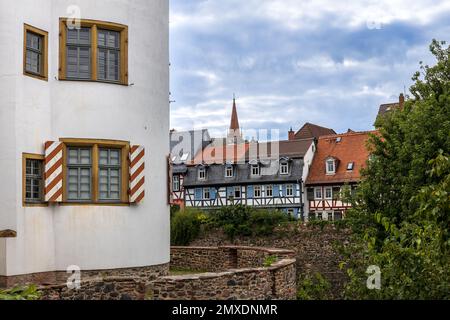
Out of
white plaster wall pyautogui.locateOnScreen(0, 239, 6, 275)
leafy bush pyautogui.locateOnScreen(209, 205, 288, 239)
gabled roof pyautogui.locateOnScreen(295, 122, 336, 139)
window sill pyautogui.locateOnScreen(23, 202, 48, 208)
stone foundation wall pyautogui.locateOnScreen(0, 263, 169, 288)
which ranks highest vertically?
gabled roof pyautogui.locateOnScreen(295, 122, 336, 139)

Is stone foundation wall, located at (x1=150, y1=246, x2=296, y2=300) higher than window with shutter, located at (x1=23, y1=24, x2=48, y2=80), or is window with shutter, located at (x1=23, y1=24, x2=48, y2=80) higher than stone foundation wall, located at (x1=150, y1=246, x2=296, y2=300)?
window with shutter, located at (x1=23, y1=24, x2=48, y2=80)

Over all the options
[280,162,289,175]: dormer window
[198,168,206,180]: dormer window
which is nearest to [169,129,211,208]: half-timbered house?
[198,168,206,180]: dormer window


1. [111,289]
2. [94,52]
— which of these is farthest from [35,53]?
[111,289]

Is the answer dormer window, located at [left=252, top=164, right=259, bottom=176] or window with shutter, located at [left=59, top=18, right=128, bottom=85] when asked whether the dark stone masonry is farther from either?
dormer window, located at [left=252, top=164, right=259, bottom=176]

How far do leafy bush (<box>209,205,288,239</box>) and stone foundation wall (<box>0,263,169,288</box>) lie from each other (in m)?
15.3

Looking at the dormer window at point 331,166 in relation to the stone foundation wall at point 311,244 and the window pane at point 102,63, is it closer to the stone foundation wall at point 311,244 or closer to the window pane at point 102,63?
the stone foundation wall at point 311,244

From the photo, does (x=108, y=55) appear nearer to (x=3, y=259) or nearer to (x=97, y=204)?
(x=97, y=204)

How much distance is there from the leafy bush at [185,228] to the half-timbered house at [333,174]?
16.9 meters

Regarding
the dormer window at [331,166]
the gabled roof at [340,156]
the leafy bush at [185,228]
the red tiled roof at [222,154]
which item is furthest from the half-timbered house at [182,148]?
the leafy bush at [185,228]

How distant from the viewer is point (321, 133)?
230 feet

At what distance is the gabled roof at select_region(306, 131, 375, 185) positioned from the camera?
47125 millimetres

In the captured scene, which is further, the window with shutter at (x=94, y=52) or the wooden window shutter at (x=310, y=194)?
the wooden window shutter at (x=310, y=194)

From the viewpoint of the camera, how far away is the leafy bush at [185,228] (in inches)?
1204
